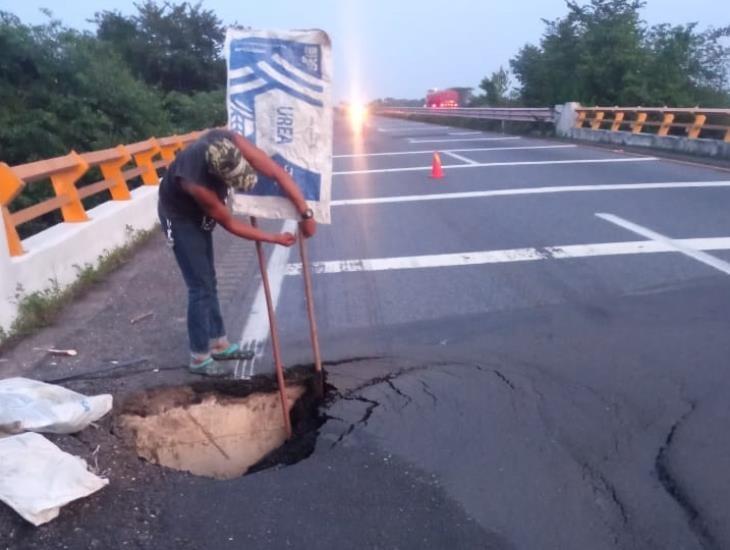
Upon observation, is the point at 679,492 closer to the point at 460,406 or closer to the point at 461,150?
the point at 460,406

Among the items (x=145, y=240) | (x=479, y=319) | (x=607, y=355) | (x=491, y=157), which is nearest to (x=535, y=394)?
(x=607, y=355)

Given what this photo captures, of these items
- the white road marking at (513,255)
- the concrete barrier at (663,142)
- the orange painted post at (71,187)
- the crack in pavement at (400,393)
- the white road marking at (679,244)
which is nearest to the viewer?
the crack in pavement at (400,393)

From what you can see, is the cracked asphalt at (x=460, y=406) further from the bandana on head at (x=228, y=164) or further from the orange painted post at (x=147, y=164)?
the orange painted post at (x=147, y=164)

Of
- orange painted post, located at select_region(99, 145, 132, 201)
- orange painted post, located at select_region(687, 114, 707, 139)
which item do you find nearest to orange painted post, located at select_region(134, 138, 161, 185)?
orange painted post, located at select_region(99, 145, 132, 201)

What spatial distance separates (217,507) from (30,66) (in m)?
16.7

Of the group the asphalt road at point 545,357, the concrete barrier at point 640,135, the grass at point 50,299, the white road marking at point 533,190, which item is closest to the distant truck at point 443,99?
the concrete barrier at point 640,135

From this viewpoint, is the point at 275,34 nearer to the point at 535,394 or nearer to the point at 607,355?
the point at 535,394

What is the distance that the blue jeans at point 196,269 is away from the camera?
539 centimetres

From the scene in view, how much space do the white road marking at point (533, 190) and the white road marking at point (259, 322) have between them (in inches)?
203

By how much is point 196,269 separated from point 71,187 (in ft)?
12.9

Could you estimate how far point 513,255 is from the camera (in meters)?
9.23

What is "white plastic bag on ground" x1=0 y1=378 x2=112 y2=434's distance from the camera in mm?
4246

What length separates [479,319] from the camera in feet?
22.4

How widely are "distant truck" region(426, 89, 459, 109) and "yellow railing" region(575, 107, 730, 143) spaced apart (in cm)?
3342
